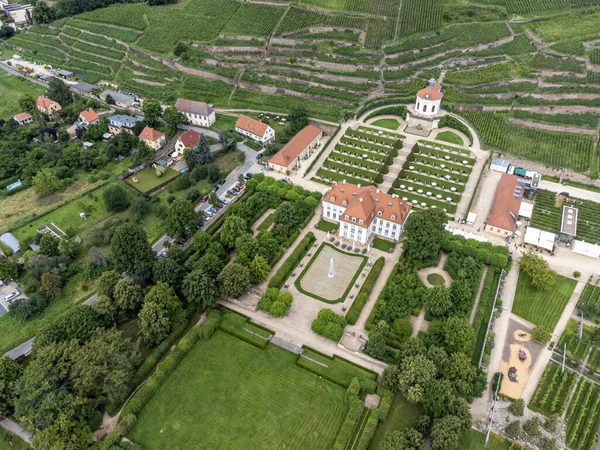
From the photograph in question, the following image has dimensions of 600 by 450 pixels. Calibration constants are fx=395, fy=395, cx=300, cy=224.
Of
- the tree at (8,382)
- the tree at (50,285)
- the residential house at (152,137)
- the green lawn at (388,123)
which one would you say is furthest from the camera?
the green lawn at (388,123)

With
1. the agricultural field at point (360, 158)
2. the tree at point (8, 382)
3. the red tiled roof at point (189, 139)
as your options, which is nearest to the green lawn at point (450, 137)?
the agricultural field at point (360, 158)

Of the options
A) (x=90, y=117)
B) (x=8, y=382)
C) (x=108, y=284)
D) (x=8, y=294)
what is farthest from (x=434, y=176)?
(x=90, y=117)

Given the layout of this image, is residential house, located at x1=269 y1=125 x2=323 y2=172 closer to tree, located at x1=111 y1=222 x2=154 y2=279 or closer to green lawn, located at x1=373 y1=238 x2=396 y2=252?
green lawn, located at x1=373 y1=238 x2=396 y2=252

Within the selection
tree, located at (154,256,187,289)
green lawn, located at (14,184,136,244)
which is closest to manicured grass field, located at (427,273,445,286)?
tree, located at (154,256,187,289)

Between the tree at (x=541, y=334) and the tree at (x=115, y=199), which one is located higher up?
the tree at (x=541, y=334)

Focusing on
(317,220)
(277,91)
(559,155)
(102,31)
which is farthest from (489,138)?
(102,31)

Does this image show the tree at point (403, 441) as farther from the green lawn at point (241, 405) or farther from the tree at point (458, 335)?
the tree at point (458, 335)
